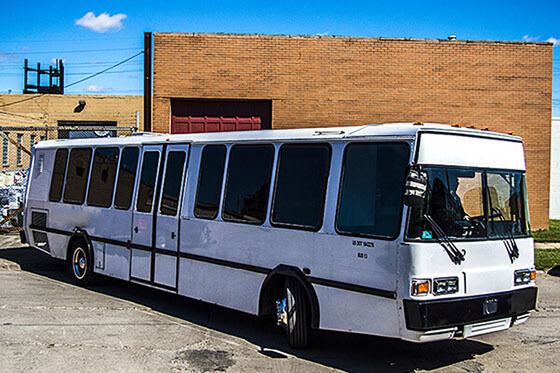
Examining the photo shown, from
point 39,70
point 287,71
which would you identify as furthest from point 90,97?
point 287,71

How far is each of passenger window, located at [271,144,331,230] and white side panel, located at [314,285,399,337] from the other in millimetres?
789

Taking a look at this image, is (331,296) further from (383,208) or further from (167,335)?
(167,335)

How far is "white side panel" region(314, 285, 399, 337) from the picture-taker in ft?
20.0

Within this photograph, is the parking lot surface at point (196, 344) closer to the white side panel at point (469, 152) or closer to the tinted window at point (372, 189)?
the tinted window at point (372, 189)

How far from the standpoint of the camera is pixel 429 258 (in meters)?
5.93

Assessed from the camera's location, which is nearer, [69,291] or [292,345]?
[292,345]

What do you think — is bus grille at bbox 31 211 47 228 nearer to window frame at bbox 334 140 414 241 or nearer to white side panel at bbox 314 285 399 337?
white side panel at bbox 314 285 399 337

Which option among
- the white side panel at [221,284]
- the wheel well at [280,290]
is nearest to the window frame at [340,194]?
the wheel well at [280,290]

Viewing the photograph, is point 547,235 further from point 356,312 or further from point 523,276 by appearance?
point 356,312

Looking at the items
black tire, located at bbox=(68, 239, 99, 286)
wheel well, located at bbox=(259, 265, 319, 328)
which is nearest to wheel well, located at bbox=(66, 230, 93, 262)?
black tire, located at bbox=(68, 239, 99, 286)

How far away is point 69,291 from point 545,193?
15419mm

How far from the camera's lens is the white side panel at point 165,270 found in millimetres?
8781

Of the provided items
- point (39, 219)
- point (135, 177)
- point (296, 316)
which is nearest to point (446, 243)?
point (296, 316)

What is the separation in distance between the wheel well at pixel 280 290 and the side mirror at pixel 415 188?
1.67 m
